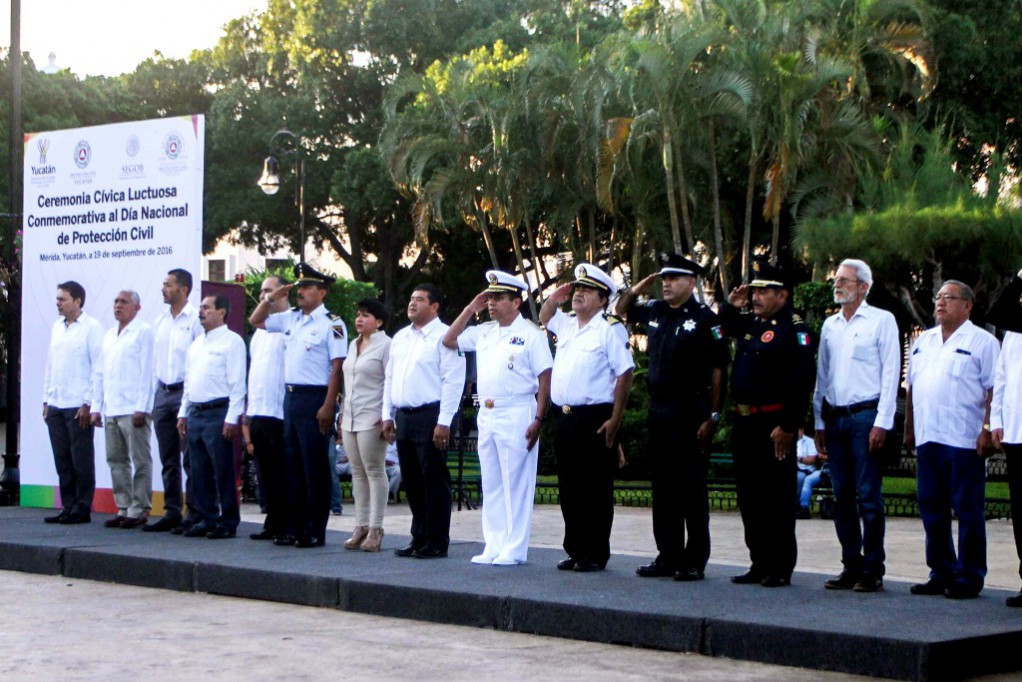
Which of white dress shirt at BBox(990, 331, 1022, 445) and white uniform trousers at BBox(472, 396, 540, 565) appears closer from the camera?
white dress shirt at BBox(990, 331, 1022, 445)

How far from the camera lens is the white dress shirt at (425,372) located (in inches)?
384

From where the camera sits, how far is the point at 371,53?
4003 cm

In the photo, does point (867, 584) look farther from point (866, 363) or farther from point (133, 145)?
point (133, 145)

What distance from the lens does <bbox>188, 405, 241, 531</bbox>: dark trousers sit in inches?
433

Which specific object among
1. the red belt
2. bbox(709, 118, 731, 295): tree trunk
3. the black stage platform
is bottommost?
the black stage platform

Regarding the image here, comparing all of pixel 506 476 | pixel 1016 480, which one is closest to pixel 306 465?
pixel 506 476

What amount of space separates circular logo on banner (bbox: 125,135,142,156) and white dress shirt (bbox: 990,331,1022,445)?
7.84m

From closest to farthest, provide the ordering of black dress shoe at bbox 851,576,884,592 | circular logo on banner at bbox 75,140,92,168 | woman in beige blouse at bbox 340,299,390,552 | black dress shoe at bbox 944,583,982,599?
1. black dress shoe at bbox 944,583,982,599
2. black dress shoe at bbox 851,576,884,592
3. woman in beige blouse at bbox 340,299,390,552
4. circular logo on banner at bbox 75,140,92,168

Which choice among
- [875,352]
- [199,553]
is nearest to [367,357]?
[199,553]

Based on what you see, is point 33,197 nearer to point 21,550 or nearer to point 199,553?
point 21,550

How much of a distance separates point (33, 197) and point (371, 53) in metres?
27.2

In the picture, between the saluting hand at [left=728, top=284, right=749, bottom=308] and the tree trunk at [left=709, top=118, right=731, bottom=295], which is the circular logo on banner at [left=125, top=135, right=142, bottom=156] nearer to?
the saluting hand at [left=728, top=284, right=749, bottom=308]

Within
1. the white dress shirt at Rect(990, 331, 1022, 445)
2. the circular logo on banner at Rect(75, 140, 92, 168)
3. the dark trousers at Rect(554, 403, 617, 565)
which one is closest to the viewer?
the white dress shirt at Rect(990, 331, 1022, 445)

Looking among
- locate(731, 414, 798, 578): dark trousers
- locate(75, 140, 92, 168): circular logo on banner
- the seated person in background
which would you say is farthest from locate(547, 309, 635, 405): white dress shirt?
the seated person in background
